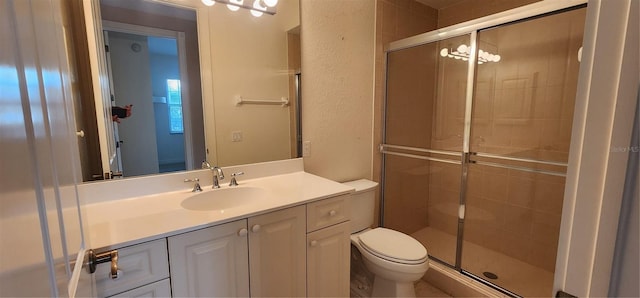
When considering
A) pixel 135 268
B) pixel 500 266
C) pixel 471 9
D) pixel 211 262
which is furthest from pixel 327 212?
pixel 471 9

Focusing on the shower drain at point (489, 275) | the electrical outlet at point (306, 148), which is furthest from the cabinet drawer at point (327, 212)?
the shower drain at point (489, 275)

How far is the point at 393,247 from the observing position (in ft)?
5.49

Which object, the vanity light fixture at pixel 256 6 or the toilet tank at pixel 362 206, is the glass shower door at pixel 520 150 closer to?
the toilet tank at pixel 362 206

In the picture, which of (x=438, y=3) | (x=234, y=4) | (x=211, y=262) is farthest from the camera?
(x=438, y=3)

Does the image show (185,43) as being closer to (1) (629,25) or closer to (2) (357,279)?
(1) (629,25)

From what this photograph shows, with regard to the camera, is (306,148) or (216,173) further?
(306,148)

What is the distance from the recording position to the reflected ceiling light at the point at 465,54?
195 cm

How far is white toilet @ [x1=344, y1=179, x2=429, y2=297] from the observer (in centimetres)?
155

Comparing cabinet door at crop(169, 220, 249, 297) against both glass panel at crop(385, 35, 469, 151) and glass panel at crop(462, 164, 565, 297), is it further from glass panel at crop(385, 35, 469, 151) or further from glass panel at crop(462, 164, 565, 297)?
glass panel at crop(462, 164, 565, 297)

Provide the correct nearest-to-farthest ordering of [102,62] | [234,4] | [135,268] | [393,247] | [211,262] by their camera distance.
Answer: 1. [135,268]
2. [211,262]
3. [102,62]
4. [234,4]
5. [393,247]

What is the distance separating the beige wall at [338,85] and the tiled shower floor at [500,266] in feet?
2.93

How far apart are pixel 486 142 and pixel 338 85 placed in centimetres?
127

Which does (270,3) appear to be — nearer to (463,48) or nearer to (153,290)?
(463,48)

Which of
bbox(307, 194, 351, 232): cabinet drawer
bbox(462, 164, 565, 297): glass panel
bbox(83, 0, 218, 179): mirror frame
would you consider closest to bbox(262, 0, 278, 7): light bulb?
bbox(83, 0, 218, 179): mirror frame
